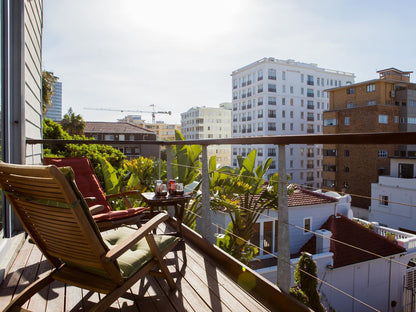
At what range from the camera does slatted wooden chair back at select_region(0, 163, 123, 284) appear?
154 centimetres

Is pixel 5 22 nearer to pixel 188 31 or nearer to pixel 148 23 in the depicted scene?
pixel 148 23

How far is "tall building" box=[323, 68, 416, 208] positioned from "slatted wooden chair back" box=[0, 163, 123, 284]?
108 feet

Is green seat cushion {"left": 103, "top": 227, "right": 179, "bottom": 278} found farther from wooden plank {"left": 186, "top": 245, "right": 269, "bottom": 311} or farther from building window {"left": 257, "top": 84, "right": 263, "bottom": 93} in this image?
building window {"left": 257, "top": 84, "right": 263, "bottom": 93}

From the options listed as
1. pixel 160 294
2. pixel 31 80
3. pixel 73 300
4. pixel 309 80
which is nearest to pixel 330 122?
pixel 309 80

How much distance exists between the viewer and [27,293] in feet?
6.31

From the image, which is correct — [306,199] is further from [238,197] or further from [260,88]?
[260,88]

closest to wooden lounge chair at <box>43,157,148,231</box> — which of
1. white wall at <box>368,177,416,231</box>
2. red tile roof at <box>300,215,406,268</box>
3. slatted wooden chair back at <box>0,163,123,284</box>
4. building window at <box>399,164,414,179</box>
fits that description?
slatted wooden chair back at <box>0,163,123,284</box>

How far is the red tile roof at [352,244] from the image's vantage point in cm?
1171

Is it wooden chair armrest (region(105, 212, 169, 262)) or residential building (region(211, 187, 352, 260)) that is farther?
residential building (region(211, 187, 352, 260))

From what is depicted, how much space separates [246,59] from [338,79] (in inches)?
746

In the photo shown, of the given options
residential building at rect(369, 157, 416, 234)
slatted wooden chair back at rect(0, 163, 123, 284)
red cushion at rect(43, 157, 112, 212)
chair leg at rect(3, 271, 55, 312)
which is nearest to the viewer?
slatted wooden chair back at rect(0, 163, 123, 284)

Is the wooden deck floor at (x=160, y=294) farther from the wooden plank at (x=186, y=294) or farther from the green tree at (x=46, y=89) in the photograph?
the green tree at (x=46, y=89)

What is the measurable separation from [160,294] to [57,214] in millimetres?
1068

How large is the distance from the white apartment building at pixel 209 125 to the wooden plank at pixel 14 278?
73075 mm
